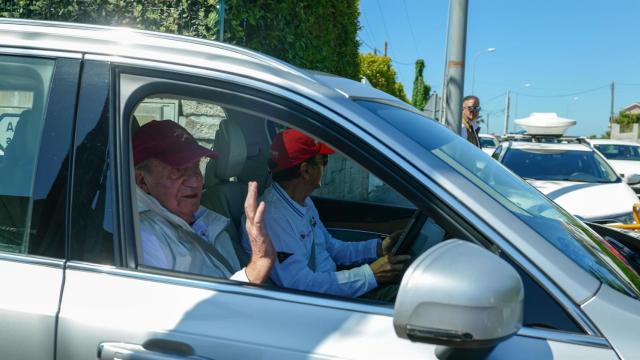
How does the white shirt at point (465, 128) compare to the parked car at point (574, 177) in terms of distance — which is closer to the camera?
the parked car at point (574, 177)

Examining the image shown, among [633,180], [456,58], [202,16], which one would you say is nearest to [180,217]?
[202,16]

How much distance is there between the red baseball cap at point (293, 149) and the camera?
2.56 metres

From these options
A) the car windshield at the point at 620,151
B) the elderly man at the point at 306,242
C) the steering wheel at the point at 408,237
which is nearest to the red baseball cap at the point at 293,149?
the elderly man at the point at 306,242

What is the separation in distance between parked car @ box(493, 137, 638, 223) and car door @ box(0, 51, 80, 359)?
5.11 metres

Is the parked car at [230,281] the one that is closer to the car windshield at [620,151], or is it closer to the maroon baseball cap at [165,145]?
the maroon baseball cap at [165,145]

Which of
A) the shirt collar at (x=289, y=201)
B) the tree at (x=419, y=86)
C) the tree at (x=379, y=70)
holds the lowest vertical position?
the shirt collar at (x=289, y=201)

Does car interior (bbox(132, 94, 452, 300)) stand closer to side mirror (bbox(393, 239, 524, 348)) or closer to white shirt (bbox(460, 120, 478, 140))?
side mirror (bbox(393, 239, 524, 348))

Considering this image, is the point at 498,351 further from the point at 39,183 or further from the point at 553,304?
the point at 39,183

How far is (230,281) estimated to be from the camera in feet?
5.29

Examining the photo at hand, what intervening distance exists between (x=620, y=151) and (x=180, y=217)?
14221 millimetres

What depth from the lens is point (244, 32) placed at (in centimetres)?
Result: 641

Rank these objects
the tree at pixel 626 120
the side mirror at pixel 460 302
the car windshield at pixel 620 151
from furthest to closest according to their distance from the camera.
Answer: the tree at pixel 626 120
the car windshield at pixel 620 151
the side mirror at pixel 460 302

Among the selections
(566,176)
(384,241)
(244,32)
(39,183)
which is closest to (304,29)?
(244,32)

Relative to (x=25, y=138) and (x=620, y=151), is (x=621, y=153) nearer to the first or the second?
(x=620, y=151)
